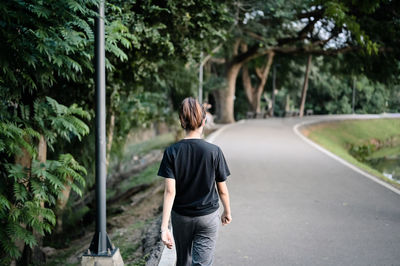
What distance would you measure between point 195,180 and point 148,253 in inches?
99.1

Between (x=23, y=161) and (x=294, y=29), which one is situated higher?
(x=294, y=29)

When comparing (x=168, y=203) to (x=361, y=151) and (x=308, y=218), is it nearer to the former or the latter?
(x=308, y=218)

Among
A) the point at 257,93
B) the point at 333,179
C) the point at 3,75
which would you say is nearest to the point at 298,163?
the point at 333,179

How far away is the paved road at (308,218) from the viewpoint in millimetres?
5055

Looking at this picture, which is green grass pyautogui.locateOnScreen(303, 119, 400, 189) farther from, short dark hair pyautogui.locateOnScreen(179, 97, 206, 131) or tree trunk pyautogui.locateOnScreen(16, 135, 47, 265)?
short dark hair pyautogui.locateOnScreen(179, 97, 206, 131)

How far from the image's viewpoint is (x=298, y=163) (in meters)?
12.4

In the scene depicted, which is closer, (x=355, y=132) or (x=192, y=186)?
(x=192, y=186)

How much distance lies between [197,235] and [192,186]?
16.3 inches

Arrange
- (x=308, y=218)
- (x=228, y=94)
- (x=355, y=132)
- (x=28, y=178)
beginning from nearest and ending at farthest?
(x=28, y=178) < (x=308, y=218) < (x=228, y=94) < (x=355, y=132)

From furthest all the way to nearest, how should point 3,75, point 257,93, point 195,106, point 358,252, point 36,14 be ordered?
1. point 257,93
2. point 358,252
3. point 3,75
4. point 36,14
5. point 195,106

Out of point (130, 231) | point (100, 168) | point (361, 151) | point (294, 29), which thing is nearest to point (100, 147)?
point (100, 168)

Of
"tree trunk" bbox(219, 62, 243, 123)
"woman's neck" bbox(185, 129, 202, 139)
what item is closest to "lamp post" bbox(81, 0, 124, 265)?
"woman's neck" bbox(185, 129, 202, 139)

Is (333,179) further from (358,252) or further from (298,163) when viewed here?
(358,252)

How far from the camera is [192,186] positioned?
3268mm
